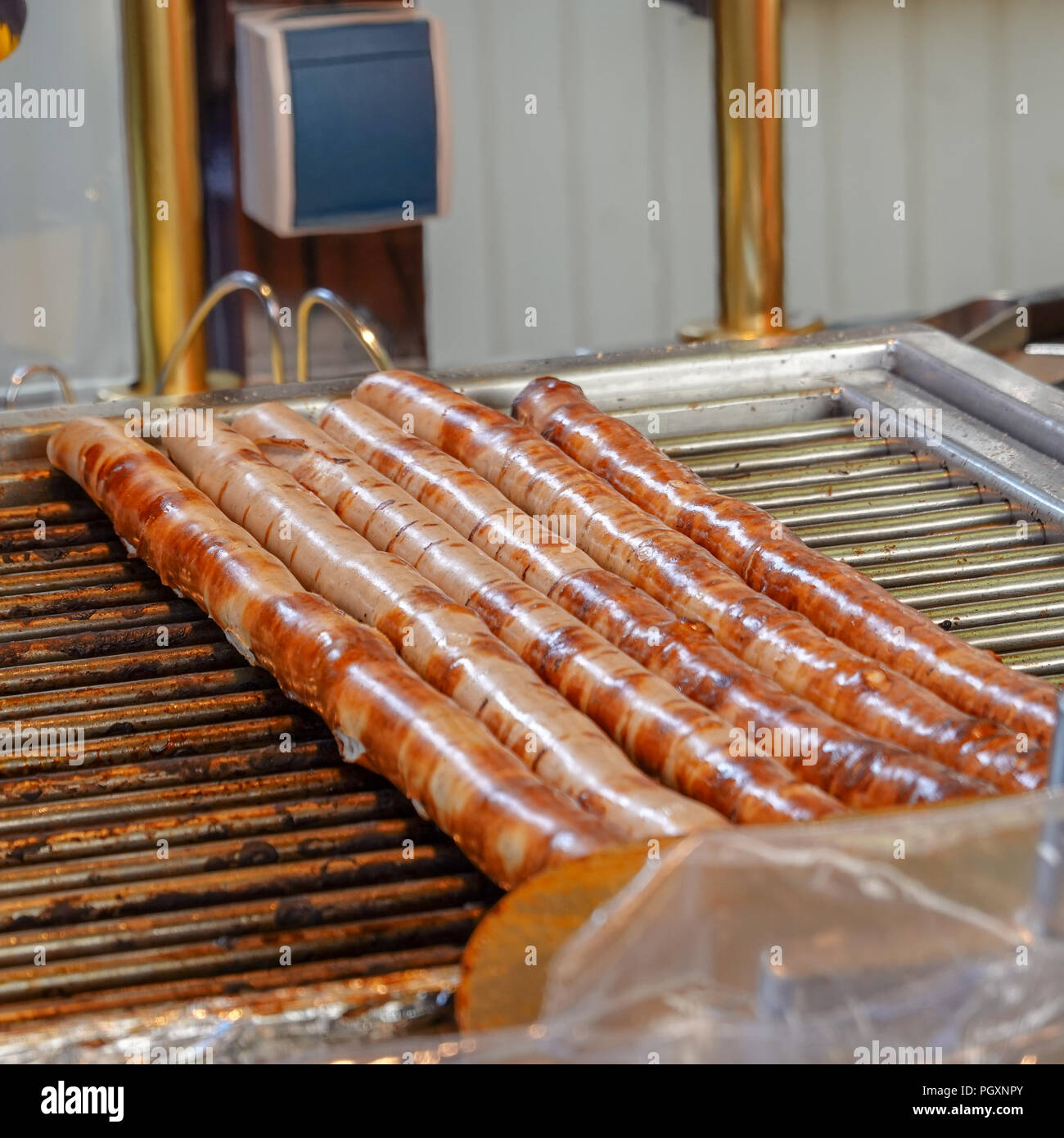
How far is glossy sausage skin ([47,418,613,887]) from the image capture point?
1.79 m

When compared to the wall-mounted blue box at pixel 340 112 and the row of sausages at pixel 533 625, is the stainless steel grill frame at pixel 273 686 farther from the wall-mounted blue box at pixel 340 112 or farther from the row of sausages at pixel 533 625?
the wall-mounted blue box at pixel 340 112

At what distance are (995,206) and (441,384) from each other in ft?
16.7

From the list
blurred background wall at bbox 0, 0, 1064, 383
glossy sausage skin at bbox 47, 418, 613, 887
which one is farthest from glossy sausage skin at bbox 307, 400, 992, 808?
blurred background wall at bbox 0, 0, 1064, 383

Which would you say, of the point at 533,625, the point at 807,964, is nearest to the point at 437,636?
the point at 533,625

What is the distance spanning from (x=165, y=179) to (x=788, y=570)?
2.95 metres

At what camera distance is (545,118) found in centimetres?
672

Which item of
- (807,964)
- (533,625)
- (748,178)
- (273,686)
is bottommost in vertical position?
(807,964)

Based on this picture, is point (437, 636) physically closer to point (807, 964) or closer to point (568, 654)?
point (568, 654)

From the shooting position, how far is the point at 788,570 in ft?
7.79

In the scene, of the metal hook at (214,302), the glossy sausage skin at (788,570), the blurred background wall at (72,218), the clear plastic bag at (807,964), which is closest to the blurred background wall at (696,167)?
the blurred background wall at (72,218)

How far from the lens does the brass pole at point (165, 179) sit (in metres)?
4.55

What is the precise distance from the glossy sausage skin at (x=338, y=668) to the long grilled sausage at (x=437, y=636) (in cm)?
4

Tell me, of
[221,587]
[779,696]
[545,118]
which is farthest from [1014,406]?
[545,118]
